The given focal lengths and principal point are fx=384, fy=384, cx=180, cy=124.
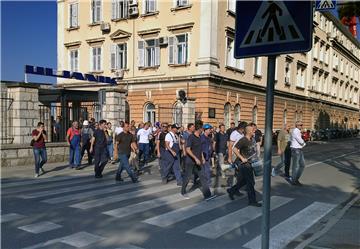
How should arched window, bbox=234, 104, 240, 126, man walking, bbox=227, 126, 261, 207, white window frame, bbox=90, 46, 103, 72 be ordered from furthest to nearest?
white window frame, bbox=90, 46, 103, 72
arched window, bbox=234, 104, 240, 126
man walking, bbox=227, 126, 261, 207

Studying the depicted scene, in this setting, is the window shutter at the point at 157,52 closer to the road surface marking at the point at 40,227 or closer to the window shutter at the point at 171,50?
the window shutter at the point at 171,50

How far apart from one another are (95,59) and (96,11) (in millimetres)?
3740

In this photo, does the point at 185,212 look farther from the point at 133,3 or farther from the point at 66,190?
the point at 133,3

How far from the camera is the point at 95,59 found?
30594 mm

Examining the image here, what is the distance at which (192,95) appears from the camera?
81.4 ft

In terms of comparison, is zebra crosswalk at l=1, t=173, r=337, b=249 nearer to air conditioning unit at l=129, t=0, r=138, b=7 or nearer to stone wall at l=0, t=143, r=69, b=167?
stone wall at l=0, t=143, r=69, b=167

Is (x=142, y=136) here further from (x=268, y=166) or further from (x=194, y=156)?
(x=268, y=166)

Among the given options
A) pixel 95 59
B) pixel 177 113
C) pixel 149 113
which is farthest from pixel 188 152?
pixel 95 59

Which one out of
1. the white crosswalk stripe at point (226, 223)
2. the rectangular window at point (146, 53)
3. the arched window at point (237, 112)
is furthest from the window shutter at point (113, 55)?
the white crosswalk stripe at point (226, 223)

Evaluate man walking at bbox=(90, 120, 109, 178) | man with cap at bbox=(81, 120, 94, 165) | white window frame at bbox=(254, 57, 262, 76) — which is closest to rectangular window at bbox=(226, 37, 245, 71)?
white window frame at bbox=(254, 57, 262, 76)

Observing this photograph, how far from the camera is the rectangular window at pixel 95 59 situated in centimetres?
3038

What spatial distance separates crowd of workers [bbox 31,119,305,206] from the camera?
8633 mm

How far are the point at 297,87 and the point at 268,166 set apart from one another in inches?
1449

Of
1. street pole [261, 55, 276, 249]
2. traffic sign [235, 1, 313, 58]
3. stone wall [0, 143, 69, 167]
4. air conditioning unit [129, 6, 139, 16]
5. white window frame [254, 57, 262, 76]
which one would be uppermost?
air conditioning unit [129, 6, 139, 16]
